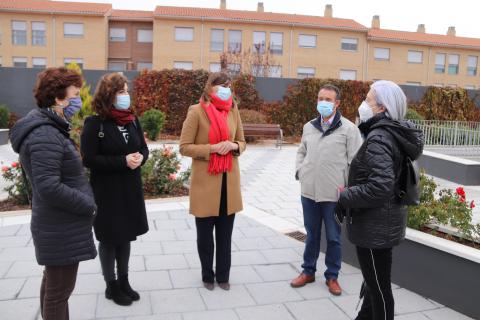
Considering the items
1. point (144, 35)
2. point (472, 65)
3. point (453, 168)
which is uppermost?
point (144, 35)

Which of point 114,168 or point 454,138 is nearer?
point 114,168

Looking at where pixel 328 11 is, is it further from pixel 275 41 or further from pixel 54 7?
pixel 54 7

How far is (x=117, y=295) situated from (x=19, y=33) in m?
37.8

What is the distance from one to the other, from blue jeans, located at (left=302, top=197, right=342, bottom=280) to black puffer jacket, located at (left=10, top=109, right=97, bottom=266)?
2.08 m

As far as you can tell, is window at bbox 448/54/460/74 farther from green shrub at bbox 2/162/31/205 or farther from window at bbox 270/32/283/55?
green shrub at bbox 2/162/31/205

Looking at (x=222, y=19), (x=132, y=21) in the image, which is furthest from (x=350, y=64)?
(x=132, y=21)

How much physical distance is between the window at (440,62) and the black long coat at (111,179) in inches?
1659

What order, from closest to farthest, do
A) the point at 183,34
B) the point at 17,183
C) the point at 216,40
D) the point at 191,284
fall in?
the point at 191,284, the point at 17,183, the point at 183,34, the point at 216,40

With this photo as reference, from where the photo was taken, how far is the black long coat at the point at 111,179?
3.67 meters

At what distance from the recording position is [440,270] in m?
4.00

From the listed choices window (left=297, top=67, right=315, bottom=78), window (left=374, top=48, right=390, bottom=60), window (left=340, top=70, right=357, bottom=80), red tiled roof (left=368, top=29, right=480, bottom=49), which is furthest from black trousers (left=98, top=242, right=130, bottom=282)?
window (left=374, top=48, right=390, bottom=60)

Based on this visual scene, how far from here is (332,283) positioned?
14.1ft

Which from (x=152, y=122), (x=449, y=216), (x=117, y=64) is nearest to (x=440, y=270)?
(x=449, y=216)

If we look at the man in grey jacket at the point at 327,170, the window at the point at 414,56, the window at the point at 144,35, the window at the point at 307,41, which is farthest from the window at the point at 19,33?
the man in grey jacket at the point at 327,170
